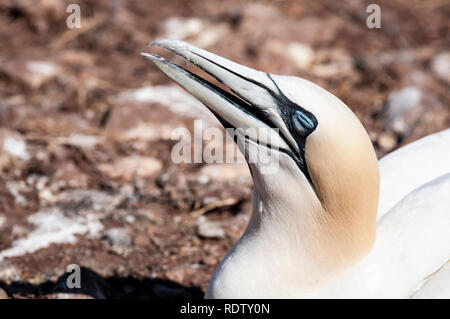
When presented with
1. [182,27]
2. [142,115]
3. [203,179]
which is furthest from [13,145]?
[182,27]

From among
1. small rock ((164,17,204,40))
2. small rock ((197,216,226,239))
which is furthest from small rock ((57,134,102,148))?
small rock ((164,17,204,40))

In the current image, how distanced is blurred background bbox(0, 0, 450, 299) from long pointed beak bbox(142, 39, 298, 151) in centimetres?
159

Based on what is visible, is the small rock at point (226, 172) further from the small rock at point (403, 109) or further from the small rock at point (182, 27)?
the small rock at point (182, 27)

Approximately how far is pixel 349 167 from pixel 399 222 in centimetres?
60

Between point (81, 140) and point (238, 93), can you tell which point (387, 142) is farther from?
point (238, 93)

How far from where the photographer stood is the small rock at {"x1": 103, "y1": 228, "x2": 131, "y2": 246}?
4.65 meters

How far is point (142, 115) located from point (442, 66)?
3183mm

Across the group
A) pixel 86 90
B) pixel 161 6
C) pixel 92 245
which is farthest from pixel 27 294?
pixel 161 6

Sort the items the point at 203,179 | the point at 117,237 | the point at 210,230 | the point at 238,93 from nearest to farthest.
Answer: the point at 238,93
the point at 117,237
the point at 210,230
the point at 203,179

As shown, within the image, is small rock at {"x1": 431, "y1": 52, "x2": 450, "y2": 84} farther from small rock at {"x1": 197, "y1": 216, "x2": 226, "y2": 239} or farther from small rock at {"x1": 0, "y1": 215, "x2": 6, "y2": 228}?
small rock at {"x1": 0, "y1": 215, "x2": 6, "y2": 228}

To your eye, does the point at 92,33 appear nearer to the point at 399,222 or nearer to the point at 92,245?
the point at 92,245

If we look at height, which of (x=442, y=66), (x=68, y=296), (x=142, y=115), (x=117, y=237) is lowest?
(x=68, y=296)

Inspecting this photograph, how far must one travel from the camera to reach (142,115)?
608 centimetres

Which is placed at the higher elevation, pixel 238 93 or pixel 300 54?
pixel 300 54
